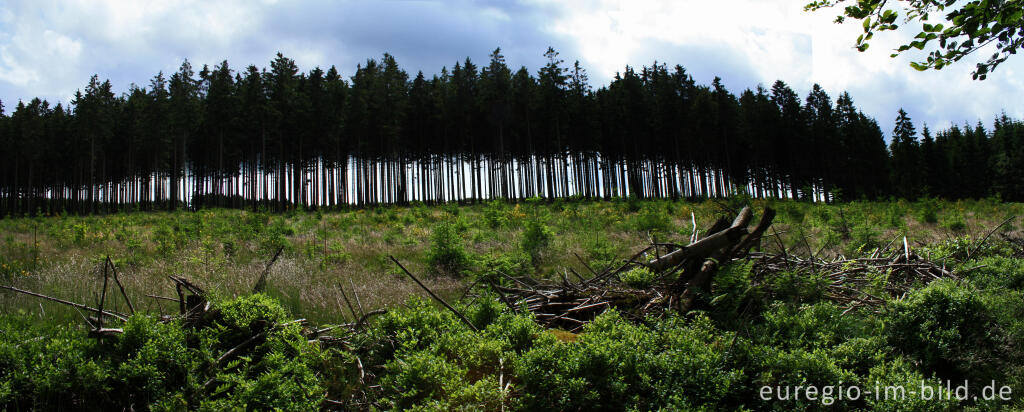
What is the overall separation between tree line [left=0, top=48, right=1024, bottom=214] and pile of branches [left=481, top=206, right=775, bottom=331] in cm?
3818

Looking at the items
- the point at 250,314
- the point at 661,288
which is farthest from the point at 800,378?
the point at 250,314

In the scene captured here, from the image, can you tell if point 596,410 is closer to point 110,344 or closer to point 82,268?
point 110,344

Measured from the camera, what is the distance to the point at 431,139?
4547 cm

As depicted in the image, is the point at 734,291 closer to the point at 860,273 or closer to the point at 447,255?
the point at 860,273

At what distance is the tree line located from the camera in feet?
139

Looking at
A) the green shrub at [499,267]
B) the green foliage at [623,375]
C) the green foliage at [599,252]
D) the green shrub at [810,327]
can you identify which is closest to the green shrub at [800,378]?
the green foliage at [623,375]

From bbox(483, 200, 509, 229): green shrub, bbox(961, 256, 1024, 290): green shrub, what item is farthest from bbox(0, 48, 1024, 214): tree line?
bbox(961, 256, 1024, 290): green shrub

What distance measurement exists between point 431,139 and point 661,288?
42.2m

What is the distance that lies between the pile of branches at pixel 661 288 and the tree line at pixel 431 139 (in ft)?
125

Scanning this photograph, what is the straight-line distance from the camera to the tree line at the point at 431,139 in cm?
4228

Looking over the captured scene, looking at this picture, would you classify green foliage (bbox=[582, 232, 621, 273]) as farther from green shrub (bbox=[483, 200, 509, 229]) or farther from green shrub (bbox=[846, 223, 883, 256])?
green shrub (bbox=[483, 200, 509, 229])

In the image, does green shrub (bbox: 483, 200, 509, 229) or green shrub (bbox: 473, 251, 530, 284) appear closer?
green shrub (bbox: 473, 251, 530, 284)

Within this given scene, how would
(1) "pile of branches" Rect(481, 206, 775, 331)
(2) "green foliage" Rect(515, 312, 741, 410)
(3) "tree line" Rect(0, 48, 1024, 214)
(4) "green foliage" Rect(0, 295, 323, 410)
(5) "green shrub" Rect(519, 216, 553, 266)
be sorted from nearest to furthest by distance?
(2) "green foliage" Rect(515, 312, 741, 410) → (4) "green foliage" Rect(0, 295, 323, 410) → (1) "pile of branches" Rect(481, 206, 775, 331) → (5) "green shrub" Rect(519, 216, 553, 266) → (3) "tree line" Rect(0, 48, 1024, 214)

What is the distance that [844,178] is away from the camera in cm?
5044
